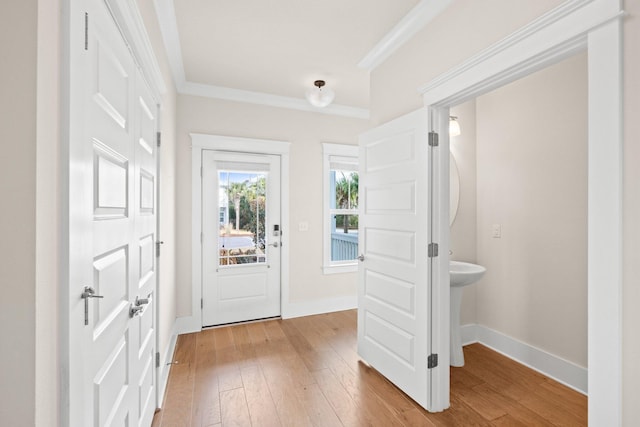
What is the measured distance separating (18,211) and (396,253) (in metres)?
2.02

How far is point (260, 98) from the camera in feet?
11.8

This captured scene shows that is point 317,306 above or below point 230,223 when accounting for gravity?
below

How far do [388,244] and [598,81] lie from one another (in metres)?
1.49

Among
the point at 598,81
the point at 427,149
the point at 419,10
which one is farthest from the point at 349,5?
the point at 598,81

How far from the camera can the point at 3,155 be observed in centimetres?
61

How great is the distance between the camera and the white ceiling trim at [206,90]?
215cm

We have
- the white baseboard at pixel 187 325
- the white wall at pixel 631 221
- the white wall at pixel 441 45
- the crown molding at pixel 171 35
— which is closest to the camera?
the white wall at pixel 631 221

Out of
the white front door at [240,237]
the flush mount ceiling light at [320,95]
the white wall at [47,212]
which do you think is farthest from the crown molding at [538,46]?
the white front door at [240,237]

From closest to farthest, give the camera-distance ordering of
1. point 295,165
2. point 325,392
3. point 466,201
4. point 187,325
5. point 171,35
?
point 325,392 → point 171,35 → point 466,201 → point 187,325 → point 295,165

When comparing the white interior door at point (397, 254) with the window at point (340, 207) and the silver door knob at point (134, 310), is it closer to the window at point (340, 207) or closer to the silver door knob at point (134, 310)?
the window at point (340, 207)

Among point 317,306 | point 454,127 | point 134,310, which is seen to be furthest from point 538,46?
point 317,306

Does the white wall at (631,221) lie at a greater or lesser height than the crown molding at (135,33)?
lesser

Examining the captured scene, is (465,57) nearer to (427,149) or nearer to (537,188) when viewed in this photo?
(427,149)

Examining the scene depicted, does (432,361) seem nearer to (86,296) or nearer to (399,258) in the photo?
(399,258)
